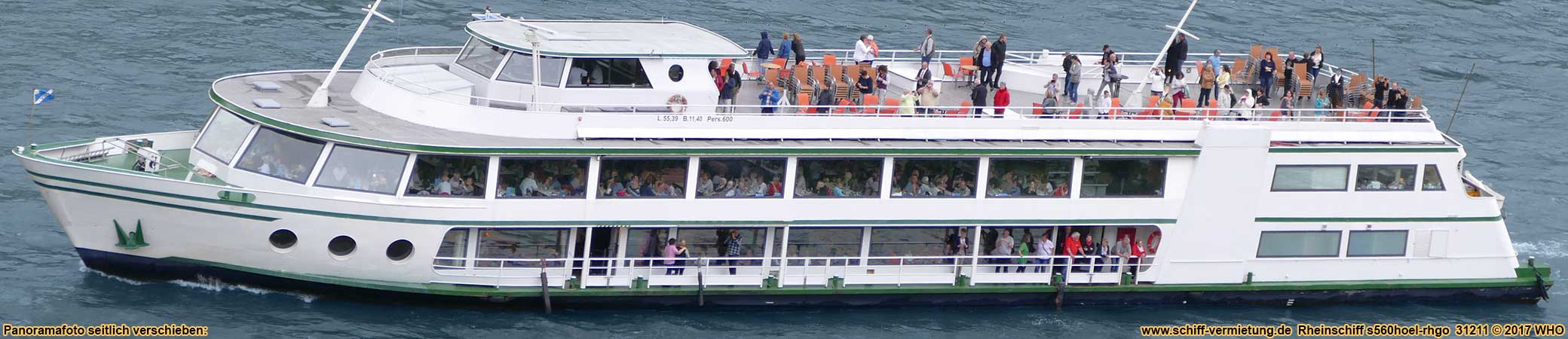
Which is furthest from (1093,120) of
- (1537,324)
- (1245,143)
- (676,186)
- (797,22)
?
(797,22)

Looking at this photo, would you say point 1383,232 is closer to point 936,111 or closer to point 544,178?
point 936,111

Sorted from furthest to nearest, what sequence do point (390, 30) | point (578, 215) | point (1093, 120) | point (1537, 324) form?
point (390, 30)
point (1537, 324)
point (1093, 120)
point (578, 215)

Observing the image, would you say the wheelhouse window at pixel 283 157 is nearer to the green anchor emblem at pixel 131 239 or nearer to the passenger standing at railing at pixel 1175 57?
the green anchor emblem at pixel 131 239

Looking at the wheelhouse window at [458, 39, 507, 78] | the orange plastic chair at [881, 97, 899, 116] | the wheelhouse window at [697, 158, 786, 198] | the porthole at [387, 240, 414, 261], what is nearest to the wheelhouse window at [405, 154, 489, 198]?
the porthole at [387, 240, 414, 261]

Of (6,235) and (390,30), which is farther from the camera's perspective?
(390,30)

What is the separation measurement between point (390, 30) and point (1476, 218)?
31340mm

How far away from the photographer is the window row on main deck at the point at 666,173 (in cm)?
3206

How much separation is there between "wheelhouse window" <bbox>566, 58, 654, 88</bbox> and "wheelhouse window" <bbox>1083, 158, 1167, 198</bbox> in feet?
26.3

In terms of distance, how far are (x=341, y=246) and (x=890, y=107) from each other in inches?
375

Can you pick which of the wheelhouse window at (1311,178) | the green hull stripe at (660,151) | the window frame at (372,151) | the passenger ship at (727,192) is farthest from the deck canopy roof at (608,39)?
the wheelhouse window at (1311,178)

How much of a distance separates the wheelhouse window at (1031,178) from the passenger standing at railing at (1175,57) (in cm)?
501

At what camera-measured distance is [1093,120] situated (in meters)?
35.1

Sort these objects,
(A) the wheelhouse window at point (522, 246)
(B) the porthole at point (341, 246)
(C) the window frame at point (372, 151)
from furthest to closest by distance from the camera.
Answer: (A) the wheelhouse window at point (522, 246) < (B) the porthole at point (341, 246) < (C) the window frame at point (372, 151)

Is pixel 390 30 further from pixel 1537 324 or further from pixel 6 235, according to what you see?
pixel 1537 324
